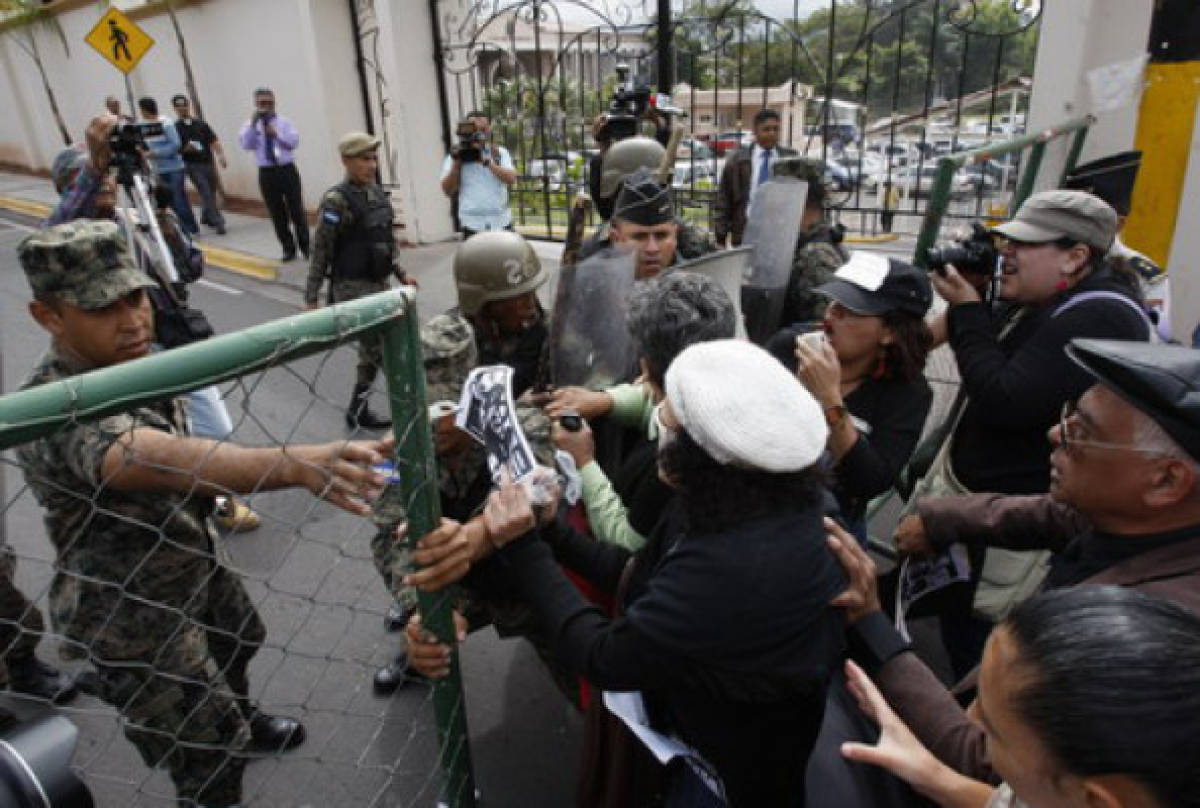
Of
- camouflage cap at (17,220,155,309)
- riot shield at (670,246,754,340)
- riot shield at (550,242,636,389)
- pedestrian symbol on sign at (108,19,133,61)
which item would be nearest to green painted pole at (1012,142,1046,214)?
riot shield at (670,246,754,340)

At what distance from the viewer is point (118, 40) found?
8.40 m

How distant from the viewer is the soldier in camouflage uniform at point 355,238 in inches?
194

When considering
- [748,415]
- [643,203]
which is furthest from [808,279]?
[748,415]

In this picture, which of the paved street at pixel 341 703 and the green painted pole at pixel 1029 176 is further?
the green painted pole at pixel 1029 176

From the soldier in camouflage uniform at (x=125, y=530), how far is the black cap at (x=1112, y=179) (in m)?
3.48

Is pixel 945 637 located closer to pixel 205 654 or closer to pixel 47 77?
pixel 205 654

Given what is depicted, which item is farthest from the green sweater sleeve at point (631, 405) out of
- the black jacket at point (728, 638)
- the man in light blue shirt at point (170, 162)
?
the man in light blue shirt at point (170, 162)

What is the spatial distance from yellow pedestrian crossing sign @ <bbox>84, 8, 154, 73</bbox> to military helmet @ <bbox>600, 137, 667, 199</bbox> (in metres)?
7.08

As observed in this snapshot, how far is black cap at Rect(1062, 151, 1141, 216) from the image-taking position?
323 cm

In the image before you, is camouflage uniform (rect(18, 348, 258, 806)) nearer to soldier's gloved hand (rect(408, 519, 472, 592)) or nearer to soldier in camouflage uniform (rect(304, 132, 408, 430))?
soldier's gloved hand (rect(408, 519, 472, 592))

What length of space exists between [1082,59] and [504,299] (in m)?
3.83

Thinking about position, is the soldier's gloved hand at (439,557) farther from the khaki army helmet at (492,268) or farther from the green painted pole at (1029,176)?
the green painted pole at (1029,176)

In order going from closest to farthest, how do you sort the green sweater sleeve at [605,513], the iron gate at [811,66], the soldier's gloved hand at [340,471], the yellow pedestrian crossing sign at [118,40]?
the soldier's gloved hand at [340,471], the green sweater sleeve at [605,513], the iron gate at [811,66], the yellow pedestrian crossing sign at [118,40]

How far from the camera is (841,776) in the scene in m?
1.45
